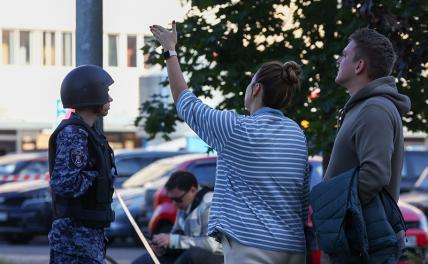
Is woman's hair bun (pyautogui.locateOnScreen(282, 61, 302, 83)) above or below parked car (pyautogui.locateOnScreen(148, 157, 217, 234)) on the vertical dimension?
above

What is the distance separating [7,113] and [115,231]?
2808 cm

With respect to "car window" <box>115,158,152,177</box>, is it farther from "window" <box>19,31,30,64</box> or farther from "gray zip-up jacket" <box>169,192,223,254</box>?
"window" <box>19,31,30,64</box>

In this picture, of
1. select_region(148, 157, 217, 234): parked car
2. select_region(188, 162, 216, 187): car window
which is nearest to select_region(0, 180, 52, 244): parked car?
select_region(148, 157, 217, 234): parked car

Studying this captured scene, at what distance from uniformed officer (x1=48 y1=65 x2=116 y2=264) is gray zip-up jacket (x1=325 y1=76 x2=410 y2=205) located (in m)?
1.20

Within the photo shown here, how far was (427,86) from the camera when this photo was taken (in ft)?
30.1

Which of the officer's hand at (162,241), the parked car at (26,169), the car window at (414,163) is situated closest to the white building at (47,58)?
the parked car at (26,169)

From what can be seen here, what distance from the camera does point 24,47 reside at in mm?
47281

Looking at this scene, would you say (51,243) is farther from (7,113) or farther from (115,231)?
(7,113)

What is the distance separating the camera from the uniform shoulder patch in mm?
5169

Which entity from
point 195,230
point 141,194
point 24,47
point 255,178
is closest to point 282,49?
point 195,230

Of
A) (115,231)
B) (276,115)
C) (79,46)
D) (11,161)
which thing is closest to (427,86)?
(79,46)

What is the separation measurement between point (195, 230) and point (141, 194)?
967 centimetres

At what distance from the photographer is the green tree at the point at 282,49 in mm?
8945

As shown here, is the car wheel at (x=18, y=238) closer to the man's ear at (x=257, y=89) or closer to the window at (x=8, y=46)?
the man's ear at (x=257, y=89)
